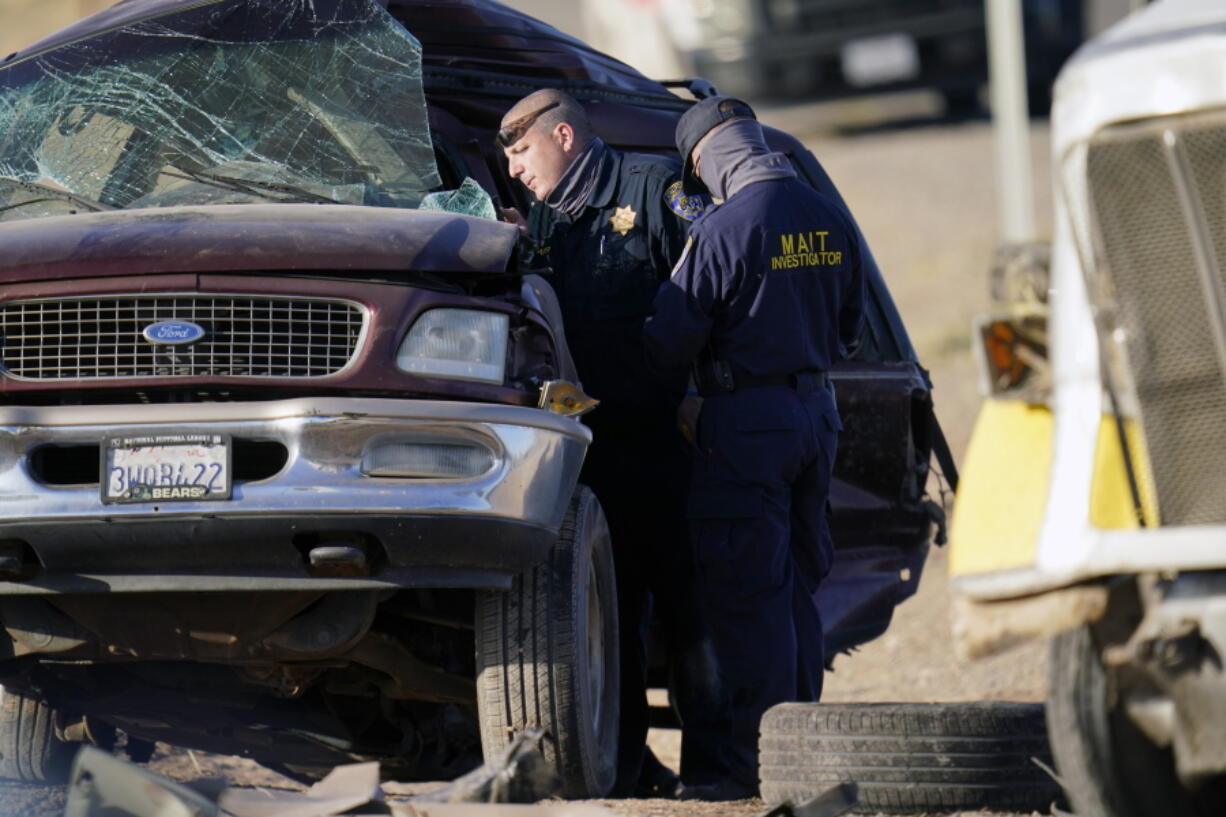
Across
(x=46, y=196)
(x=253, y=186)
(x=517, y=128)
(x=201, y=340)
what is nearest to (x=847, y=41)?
(x=517, y=128)

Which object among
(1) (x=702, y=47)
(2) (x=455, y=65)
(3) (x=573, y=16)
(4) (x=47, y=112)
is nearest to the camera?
(4) (x=47, y=112)

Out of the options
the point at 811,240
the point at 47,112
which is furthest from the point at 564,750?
the point at 47,112

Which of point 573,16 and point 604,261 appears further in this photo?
point 573,16

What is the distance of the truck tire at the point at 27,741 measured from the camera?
5328 millimetres

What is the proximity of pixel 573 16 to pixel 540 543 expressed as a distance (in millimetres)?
26375

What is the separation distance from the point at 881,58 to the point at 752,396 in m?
12.6

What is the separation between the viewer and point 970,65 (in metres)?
18.4

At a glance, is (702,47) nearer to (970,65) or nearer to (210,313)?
(970,65)

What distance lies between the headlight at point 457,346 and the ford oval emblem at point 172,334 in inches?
18.0

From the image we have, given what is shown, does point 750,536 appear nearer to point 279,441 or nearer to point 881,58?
point 279,441

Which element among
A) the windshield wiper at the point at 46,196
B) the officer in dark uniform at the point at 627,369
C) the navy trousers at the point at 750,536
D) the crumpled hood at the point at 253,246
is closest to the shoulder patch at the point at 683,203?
the officer in dark uniform at the point at 627,369

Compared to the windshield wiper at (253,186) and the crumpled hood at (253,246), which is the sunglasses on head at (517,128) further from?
the crumpled hood at (253,246)

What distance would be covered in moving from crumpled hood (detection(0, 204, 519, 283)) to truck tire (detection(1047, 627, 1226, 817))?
1.63m

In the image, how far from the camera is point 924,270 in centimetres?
1695
